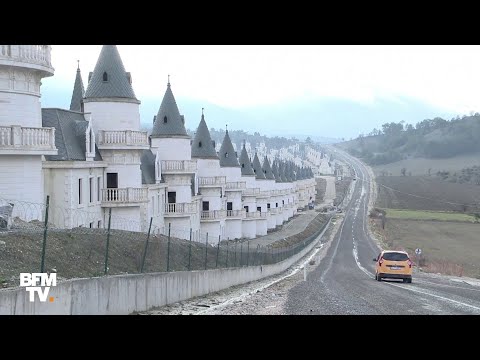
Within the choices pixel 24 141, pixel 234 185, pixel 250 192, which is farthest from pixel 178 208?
pixel 250 192

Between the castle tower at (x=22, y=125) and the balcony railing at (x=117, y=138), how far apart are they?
1137cm

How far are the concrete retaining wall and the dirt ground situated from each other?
3000cm

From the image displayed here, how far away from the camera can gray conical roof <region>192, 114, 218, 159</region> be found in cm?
6206

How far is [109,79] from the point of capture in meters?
38.0

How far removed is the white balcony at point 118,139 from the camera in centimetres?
3728

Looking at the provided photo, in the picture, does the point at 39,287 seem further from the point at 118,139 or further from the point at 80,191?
the point at 118,139

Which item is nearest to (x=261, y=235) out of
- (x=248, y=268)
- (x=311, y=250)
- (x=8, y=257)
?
(x=311, y=250)

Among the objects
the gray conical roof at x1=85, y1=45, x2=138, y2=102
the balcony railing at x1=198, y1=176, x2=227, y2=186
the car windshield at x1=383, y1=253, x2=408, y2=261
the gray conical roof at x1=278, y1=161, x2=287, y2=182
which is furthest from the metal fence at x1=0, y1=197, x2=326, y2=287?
the gray conical roof at x1=278, y1=161, x2=287, y2=182

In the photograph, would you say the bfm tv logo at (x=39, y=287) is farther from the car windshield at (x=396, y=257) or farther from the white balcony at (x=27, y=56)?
the car windshield at (x=396, y=257)

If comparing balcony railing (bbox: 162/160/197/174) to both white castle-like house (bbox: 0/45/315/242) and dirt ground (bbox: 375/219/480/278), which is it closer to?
white castle-like house (bbox: 0/45/315/242)

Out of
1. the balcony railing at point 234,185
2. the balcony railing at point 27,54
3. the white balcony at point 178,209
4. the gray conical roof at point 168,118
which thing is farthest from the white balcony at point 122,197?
the balcony railing at point 234,185
